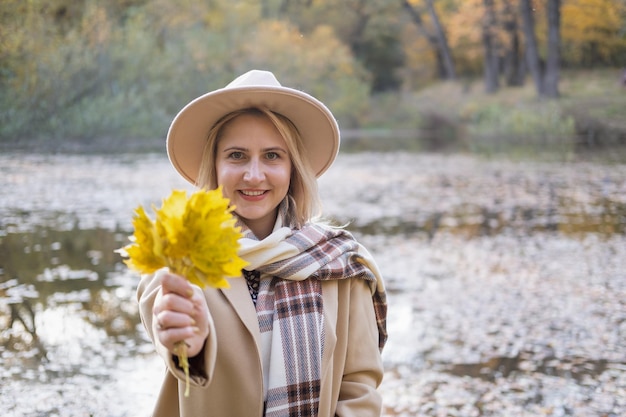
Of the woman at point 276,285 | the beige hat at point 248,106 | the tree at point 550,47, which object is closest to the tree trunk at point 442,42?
the tree at point 550,47

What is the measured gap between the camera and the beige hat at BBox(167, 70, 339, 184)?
1908 mm

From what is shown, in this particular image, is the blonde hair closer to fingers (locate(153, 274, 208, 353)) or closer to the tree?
fingers (locate(153, 274, 208, 353))

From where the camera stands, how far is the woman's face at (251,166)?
1939 mm

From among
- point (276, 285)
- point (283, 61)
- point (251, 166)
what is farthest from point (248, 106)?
point (283, 61)

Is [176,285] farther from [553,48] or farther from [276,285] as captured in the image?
[553,48]

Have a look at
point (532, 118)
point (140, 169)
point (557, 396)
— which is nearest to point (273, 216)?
point (557, 396)

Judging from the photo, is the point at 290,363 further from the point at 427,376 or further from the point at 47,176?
the point at 47,176

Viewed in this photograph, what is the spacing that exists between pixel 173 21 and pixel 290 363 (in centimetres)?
3429

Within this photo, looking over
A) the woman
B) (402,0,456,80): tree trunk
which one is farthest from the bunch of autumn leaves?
(402,0,456,80): tree trunk

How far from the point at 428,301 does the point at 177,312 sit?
6.16m

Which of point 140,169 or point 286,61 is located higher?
point 286,61

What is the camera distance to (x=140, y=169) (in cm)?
1975

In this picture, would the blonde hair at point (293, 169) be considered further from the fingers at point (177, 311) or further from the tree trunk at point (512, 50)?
the tree trunk at point (512, 50)

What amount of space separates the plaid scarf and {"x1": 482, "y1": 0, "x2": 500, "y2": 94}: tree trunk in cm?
4127
